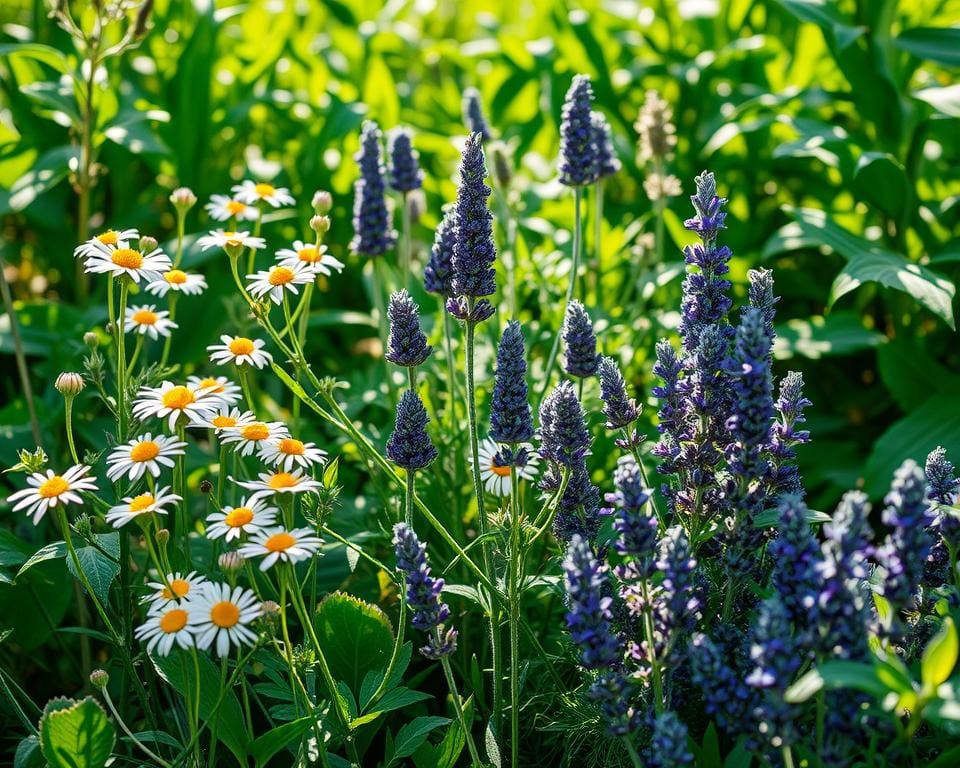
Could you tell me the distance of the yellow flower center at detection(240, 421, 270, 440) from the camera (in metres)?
2.01

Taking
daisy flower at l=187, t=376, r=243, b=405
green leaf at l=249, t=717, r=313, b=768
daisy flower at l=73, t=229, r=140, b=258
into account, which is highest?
daisy flower at l=73, t=229, r=140, b=258

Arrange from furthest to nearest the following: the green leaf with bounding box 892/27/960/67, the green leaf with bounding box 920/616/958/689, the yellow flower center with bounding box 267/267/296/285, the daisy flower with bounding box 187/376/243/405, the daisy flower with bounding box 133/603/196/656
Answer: the green leaf with bounding box 892/27/960/67
the yellow flower center with bounding box 267/267/296/285
the daisy flower with bounding box 187/376/243/405
the daisy flower with bounding box 133/603/196/656
the green leaf with bounding box 920/616/958/689

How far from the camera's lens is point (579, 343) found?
2.03 metres

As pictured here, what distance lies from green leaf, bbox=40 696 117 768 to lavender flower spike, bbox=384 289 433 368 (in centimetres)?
82

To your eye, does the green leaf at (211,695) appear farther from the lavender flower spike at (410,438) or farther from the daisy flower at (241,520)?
the lavender flower spike at (410,438)

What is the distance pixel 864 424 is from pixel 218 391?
109 inches

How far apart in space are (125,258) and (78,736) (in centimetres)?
94

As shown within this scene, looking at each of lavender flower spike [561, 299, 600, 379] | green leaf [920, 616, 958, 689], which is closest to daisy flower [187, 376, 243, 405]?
lavender flower spike [561, 299, 600, 379]

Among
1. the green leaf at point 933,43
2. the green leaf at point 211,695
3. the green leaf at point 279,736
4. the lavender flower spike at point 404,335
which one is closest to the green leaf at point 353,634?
the green leaf at point 211,695

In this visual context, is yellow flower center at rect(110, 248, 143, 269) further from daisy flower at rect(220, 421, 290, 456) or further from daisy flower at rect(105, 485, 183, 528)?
daisy flower at rect(105, 485, 183, 528)

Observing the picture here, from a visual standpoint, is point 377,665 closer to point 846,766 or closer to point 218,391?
point 218,391

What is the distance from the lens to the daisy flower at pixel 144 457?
6.29 feet

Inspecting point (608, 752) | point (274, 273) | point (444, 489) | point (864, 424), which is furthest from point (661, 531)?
point (864, 424)

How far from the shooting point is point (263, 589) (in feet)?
8.10
